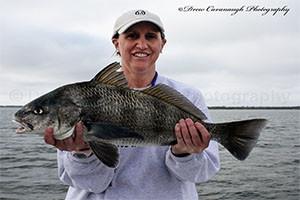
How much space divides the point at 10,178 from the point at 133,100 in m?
12.8

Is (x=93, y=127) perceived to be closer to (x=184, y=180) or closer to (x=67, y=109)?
(x=67, y=109)

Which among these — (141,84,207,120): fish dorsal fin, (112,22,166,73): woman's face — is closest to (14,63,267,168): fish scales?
(141,84,207,120): fish dorsal fin

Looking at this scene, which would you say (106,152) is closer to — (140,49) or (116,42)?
(140,49)

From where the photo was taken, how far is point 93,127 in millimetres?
3053

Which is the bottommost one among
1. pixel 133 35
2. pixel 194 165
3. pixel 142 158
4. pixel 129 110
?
pixel 194 165

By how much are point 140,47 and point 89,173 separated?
5.25 feet

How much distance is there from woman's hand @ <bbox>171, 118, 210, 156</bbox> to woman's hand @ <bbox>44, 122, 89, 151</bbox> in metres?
1.04

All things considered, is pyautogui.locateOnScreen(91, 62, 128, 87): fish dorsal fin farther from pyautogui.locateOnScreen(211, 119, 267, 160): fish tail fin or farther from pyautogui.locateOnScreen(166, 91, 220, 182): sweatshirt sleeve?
pyautogui.locateOnScreen(211, 119, 267, 160): fish tail fin

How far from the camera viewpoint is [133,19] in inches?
142

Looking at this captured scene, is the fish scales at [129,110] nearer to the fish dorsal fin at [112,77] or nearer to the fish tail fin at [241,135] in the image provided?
the fish dorsal fin at [112,77]

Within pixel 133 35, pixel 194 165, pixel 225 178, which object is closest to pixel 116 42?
pixel 133 35

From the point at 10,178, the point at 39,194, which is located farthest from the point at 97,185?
the point at 10,178

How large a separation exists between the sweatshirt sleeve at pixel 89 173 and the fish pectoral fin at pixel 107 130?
423mm

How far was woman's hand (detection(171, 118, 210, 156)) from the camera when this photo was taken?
3.17m
